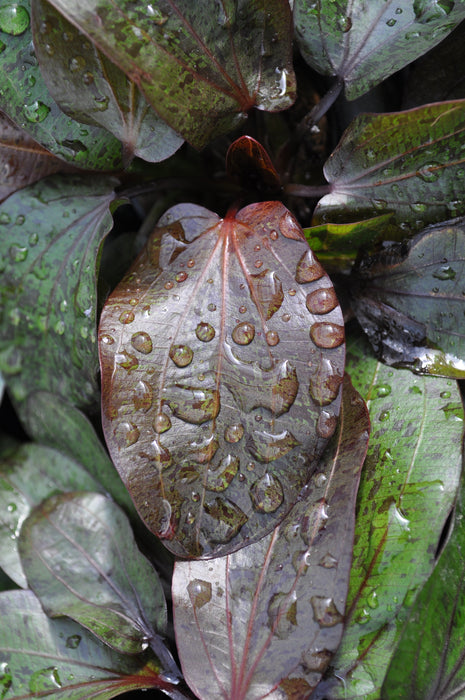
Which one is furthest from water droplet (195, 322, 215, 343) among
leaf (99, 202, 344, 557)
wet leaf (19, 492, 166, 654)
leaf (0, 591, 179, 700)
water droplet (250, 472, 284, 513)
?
leaf (0, 591, 179, 700)

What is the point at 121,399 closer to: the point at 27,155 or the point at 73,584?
the point at 73,584

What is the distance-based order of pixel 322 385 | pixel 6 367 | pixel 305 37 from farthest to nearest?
1. pixel 6 367
2. pixel 305 37
3. pixel 322 385

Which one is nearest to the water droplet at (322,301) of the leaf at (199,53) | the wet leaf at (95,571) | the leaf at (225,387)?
the leaf at (225,387)

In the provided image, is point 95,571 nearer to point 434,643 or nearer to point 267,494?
point 267,494

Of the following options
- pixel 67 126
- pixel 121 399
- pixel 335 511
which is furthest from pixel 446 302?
pixel 67 126

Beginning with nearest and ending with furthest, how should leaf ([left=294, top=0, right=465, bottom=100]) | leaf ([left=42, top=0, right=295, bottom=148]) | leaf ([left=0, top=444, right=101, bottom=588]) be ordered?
1. leaf ([left=42, top=0, right=295, bottom=148])
2. leaf ([left=294, top=0, right=465, bottom=100])
3. leaf ([left=0, top=444, right=101, bottom=588])

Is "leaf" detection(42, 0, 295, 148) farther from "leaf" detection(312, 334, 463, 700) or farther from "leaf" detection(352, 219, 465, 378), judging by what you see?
"leaf" detection(312, 334, 463, 700)

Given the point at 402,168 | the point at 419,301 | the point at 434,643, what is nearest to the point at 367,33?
the point at 402,168
